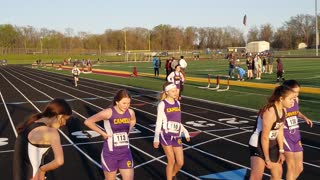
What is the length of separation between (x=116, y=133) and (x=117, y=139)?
81 mm

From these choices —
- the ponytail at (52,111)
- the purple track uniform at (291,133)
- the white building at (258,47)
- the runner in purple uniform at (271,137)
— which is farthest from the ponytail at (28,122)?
the white building at (258,47)

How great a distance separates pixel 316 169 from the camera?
7797 mm

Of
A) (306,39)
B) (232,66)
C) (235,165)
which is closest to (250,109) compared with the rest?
(235,165)

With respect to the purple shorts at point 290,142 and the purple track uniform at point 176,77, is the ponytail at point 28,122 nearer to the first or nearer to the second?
the purple shorts at point 290,142

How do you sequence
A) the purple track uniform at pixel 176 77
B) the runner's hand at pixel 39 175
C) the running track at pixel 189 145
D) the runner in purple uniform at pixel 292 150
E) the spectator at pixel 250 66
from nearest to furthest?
1. the runner's hand at pixel 39 175
2. the runner in purple uniform at pixel 292 150
3. the running track at pixel 189 145
4. the purple track uniform at pixel 176 77
5. the spectator at pixel 250 66

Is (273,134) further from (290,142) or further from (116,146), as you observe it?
(116,146)

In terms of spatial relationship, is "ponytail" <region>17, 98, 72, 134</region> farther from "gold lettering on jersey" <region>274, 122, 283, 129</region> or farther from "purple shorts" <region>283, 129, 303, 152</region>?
"purple shorts" <region>283, 129, 303, 152</region>

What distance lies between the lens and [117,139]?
5.59 m

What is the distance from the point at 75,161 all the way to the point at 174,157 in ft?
9.28

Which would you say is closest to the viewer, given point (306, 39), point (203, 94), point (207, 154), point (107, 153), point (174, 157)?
point (107, 153)

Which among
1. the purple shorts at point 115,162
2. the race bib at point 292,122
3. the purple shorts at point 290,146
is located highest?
the race bib at point 292,122

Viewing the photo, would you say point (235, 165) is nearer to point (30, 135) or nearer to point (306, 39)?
point (30, 135)

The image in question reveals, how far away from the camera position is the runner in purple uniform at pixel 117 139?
555 cm

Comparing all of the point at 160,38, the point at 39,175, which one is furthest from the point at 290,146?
the point at 160,38
